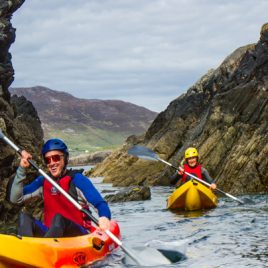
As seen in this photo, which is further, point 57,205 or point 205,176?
point 205,176

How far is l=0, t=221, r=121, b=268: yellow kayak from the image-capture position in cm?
703

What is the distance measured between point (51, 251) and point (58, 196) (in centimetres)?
172

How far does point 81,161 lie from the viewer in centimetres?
13762

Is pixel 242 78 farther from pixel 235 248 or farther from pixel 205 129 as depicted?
pixel 235 248

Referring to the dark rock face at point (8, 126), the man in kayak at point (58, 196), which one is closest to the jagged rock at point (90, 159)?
the dark rock face at point (8, 126)

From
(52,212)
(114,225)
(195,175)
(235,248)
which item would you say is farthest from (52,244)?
(195,175)

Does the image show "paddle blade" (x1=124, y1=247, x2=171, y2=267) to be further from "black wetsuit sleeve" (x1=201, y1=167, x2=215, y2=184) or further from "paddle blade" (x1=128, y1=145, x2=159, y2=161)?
"paddle blade" (x1=128, y1=145, x2=159, y2=161)

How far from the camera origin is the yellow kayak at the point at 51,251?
7031mm

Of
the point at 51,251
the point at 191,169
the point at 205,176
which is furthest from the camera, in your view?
the point at 205,176

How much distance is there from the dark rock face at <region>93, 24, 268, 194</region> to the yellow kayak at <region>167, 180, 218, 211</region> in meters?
5.44

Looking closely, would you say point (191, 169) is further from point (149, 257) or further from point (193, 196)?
point (149, 257)

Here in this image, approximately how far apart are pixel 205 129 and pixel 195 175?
13.6 m

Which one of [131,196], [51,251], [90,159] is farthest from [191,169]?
[90,159]

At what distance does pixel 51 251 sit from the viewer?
7578 millimetres
